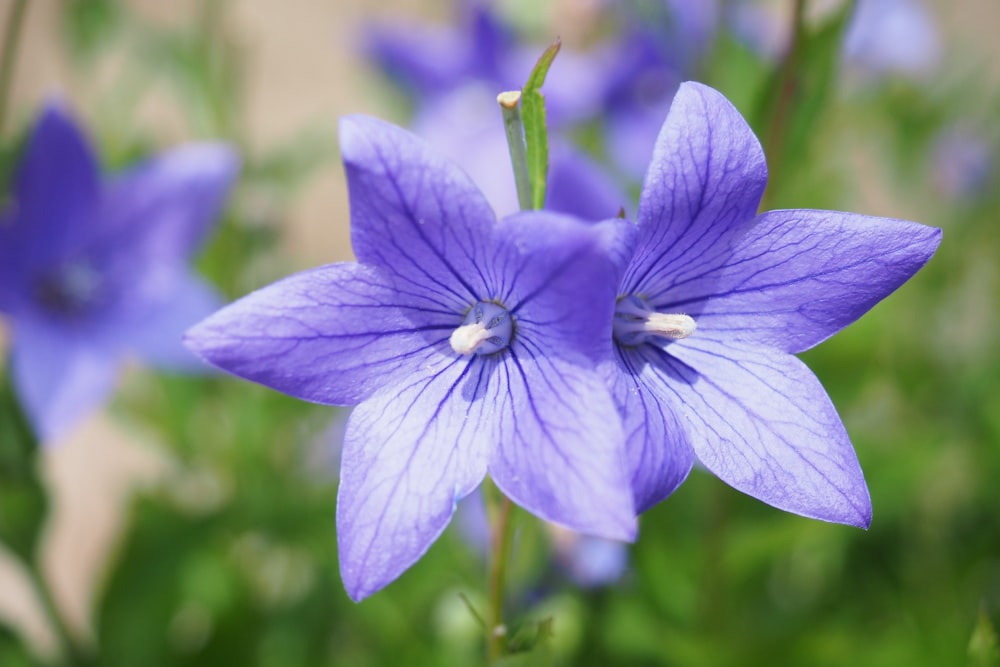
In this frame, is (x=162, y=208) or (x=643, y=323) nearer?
(x=643, y=323)

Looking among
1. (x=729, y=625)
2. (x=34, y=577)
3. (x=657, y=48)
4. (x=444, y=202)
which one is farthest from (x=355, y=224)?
(x=657, y=48)

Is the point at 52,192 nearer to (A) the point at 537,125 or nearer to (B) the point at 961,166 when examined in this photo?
(A) the point at 537,125

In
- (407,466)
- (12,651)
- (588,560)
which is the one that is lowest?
(12,651)

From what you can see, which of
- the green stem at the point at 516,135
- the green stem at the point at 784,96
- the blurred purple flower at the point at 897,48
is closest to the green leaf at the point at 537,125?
the green stem at the point at 516,135

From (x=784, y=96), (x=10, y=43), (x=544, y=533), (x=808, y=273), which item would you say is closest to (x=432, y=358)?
(x=808, y=273)

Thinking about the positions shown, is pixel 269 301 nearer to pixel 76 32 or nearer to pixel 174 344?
pixel 174 344

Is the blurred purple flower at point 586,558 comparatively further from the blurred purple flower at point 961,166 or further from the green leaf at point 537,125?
the blurred purple flower at point 961,166

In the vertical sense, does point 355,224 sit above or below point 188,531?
above
